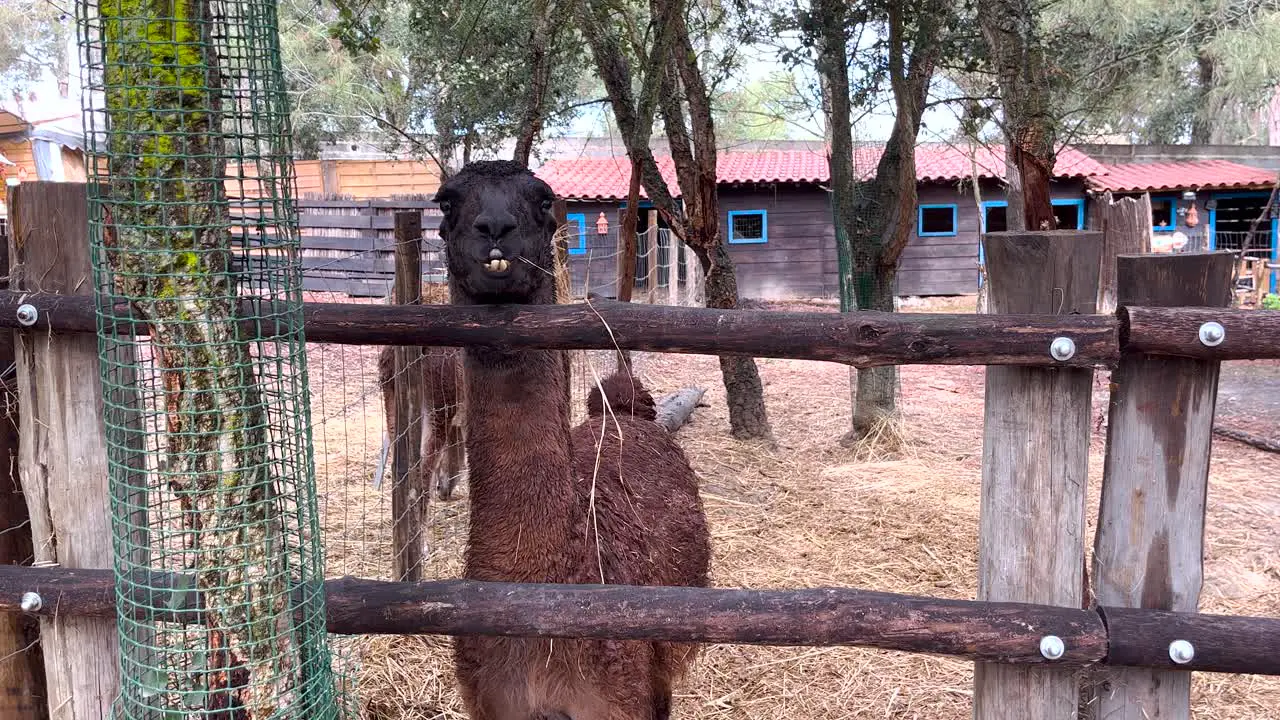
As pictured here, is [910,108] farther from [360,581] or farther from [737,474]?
[360,581]

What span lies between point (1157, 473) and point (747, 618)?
4.15ft

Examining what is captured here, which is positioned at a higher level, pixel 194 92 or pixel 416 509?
pixel 194 92

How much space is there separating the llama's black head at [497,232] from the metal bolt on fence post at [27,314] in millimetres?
1227

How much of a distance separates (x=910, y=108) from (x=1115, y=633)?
5.92m

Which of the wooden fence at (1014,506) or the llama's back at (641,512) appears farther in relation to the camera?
the llama's back at (641,512)

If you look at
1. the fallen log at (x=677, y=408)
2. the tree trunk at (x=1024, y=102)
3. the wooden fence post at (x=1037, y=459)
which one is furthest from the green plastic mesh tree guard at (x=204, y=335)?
the fallen log at (x=677, y=408)

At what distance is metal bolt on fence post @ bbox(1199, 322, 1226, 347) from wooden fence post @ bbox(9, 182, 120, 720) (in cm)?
324

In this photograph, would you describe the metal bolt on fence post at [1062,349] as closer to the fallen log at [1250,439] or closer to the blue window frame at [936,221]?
the fallen log at [1250,439]

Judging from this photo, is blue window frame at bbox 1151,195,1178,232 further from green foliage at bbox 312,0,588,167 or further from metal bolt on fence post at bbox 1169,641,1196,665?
metal bolt on fence post at bbox 1169,641,1196,665

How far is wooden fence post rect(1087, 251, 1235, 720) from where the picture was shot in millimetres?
2773

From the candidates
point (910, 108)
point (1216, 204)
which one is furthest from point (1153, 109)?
point (910, 108)

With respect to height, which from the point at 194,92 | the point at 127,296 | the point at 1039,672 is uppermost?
the point at 194,92

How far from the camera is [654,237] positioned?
15.5 m

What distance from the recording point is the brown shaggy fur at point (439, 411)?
24.3 ft
